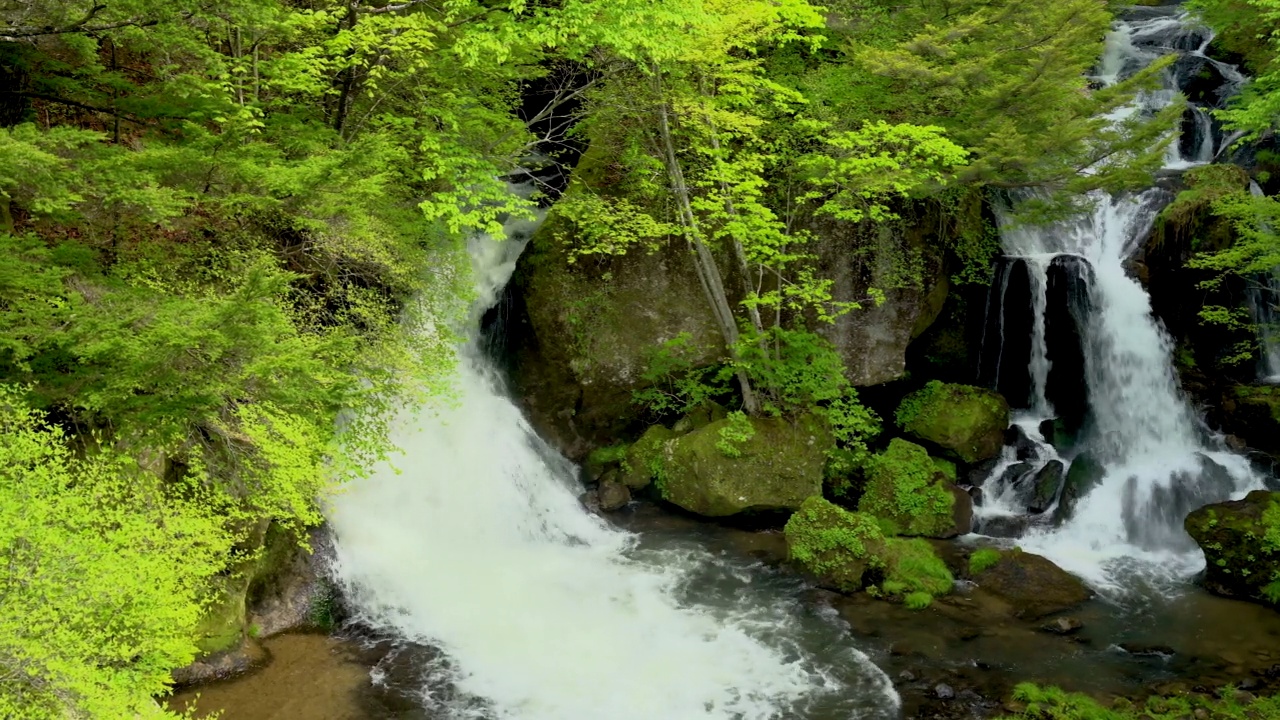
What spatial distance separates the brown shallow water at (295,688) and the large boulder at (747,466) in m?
6.01

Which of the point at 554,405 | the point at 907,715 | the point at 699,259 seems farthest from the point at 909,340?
the point at 907,715

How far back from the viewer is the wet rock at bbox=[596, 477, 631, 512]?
13219mm

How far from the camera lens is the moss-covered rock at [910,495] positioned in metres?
12.3

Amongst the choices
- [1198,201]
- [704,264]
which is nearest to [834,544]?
[704,264]

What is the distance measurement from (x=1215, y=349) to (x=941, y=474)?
6.64 m

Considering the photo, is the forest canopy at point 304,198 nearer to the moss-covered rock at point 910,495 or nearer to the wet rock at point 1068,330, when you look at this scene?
the moss-covered rock at point 910,495

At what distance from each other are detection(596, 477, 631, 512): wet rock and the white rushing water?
1.49ft

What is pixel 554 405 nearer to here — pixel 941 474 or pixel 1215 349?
pixel 941 474

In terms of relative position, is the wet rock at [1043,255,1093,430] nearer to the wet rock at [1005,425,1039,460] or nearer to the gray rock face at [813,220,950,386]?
the wet rock at [1005,425,1039,460]

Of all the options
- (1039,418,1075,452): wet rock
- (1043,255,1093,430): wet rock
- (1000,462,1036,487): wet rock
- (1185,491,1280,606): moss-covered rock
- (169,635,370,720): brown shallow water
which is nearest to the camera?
(169,635,370,720): brown shallow water

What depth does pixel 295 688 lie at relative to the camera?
314 inches

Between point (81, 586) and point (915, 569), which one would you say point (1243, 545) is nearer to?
point (915, 569)

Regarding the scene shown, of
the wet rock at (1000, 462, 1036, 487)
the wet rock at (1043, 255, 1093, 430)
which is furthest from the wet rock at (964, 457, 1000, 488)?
the wet rock at (1043, 255, 1093, 430)

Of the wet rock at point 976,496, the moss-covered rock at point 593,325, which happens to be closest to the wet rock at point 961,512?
the wet rock at point 976,496
